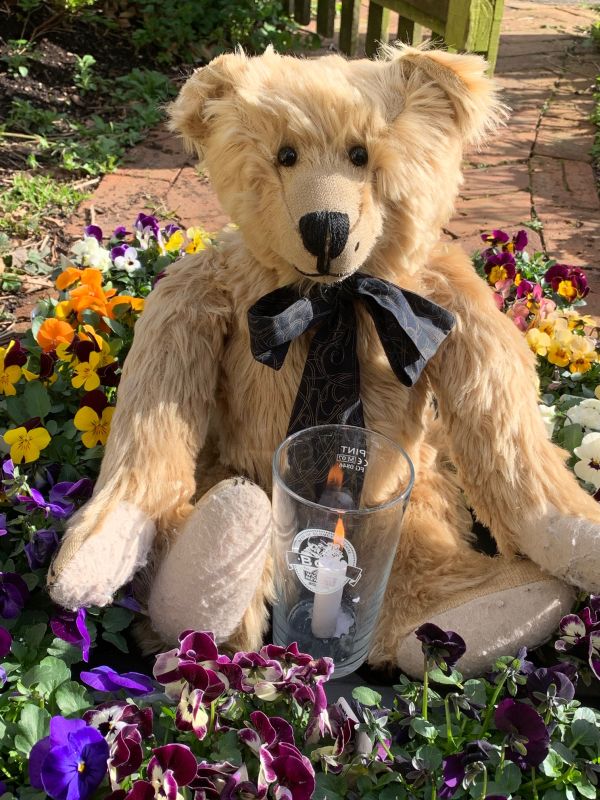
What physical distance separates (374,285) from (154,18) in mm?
4152

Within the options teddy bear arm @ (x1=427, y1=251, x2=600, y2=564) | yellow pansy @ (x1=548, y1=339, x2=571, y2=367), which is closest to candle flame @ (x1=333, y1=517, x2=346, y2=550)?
teddy bear arm @ (x1=427, y1=251, x2=600, y2=564)

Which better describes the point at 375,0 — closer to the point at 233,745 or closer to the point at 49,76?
the point at 49,76

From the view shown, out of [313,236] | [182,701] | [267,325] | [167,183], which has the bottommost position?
[167,183]

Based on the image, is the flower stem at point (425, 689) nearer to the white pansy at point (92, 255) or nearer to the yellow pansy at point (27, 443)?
the yellow pansy at point (27, 443)

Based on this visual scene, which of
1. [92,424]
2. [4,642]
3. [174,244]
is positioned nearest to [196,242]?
[174,244]

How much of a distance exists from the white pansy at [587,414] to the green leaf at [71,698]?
1.16 metres

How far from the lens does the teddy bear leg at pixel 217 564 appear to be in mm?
→ 1178

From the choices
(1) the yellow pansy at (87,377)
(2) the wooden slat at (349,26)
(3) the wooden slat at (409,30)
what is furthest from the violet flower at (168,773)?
(2) the wooden slat at (349,26)

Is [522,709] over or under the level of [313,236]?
under

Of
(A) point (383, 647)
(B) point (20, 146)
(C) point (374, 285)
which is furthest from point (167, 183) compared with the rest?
(A) point (383, 647)

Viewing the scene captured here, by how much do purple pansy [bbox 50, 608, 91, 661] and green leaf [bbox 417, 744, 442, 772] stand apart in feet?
1.64

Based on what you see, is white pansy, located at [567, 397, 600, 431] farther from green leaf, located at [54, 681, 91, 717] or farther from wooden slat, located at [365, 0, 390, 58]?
wooden slat, located at [365, 0, 390, 58]

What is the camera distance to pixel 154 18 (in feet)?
15.8

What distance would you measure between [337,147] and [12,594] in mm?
855
